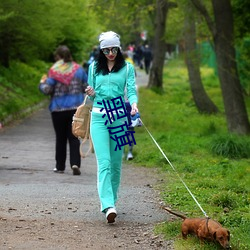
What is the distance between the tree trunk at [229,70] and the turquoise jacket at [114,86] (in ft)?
28.7

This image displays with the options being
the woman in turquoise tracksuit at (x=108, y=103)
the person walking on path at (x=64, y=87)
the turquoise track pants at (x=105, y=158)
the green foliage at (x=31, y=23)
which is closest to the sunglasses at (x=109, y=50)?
the woman in turquoise tracksuit at (x=108, y=103)

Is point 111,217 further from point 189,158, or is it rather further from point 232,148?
point 232,148

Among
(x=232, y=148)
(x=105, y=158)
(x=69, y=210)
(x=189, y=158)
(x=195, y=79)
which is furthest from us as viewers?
(x=195, y=79)

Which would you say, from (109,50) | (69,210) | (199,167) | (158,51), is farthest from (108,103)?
(158,51)

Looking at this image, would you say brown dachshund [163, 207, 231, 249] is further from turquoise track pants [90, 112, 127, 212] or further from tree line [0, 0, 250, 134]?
tree line [0, 0, 250, 134]

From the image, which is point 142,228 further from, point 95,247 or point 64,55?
point 64,55

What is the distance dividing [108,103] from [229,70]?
9.25m

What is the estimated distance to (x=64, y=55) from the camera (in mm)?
11258

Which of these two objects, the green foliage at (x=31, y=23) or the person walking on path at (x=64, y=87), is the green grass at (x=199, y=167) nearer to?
the person walking on path at (x=64, y=87)

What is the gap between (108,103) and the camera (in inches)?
298

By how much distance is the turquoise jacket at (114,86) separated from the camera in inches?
299

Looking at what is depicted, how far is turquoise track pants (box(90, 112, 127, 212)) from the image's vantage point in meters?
7.45

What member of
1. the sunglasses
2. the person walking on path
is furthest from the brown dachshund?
the person walking on path

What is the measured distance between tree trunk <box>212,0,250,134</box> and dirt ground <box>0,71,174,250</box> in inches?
184
